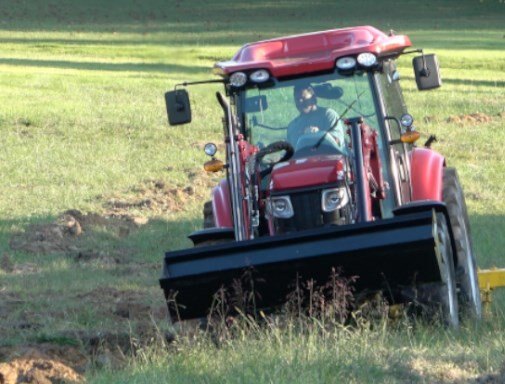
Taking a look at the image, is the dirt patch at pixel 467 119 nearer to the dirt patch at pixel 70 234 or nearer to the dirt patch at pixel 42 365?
the dirt patch at pixel 70 234

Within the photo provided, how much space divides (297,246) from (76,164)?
1107 cm

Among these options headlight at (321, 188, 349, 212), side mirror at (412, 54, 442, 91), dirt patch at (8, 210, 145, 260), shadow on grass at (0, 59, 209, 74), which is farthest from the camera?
shadow on grass at (0, 59, 209, 74)

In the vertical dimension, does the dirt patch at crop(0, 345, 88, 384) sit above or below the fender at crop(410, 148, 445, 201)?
below

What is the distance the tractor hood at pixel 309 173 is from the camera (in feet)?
27.4

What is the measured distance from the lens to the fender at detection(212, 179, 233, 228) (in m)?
9.37

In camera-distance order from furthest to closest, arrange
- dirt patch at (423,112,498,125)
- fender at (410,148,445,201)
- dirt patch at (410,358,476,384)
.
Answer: dirt patch at (423,112,498,125) < fender at (410,148,445,201) < dirt patch at (410,358,476,384)

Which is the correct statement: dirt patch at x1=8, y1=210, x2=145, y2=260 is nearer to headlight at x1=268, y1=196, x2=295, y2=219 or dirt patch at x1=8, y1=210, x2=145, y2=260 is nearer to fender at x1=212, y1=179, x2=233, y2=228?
fender at x1=212, y1=179, x2=233, y2=228

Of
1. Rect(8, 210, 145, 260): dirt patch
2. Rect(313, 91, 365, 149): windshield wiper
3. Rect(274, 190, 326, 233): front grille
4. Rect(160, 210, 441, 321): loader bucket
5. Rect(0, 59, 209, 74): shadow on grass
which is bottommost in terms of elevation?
Rect(8, 210, 145, 260): dirt patch

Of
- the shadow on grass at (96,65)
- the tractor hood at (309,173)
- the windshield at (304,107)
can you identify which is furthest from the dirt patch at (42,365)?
the shadow on grass at (96,65)

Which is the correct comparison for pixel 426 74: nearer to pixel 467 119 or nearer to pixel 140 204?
pixel 140 204

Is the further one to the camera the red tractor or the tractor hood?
the tractor hood

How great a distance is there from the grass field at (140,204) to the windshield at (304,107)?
1.61 meters

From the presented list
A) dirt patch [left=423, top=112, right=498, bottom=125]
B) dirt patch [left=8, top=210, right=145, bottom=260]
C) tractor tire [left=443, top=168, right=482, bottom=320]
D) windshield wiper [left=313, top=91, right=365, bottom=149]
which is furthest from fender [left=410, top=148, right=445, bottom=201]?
dirt patch [left=423, top=112, right=498, bottom=125]

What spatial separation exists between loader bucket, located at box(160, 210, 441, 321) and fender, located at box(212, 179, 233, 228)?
1486mm
